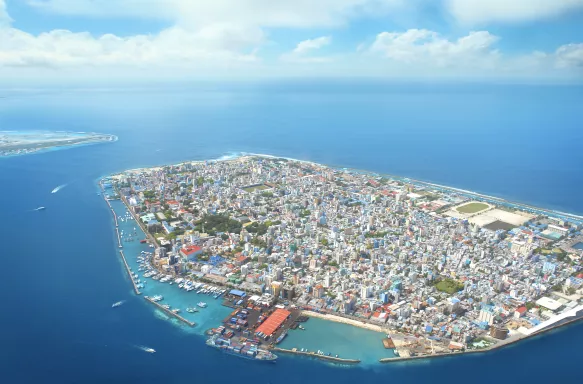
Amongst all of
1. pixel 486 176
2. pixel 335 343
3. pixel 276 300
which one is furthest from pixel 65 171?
pixel 486 176

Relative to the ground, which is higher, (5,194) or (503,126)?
(503,126)

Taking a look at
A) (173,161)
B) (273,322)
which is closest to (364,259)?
(273,322)

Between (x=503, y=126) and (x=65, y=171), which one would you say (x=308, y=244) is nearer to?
(x=65, y=171)

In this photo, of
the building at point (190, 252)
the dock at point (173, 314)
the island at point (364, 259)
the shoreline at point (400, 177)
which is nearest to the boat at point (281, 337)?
the island at point (364, 259)

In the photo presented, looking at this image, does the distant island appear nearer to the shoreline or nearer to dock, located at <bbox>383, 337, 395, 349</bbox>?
the shoreline

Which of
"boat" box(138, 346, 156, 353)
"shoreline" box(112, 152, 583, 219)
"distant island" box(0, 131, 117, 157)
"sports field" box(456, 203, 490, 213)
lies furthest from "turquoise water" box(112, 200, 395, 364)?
"distant island" box(0, 131, 117, 157)

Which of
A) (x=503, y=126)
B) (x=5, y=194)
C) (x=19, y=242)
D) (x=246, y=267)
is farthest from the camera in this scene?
(x=503, y=126)
